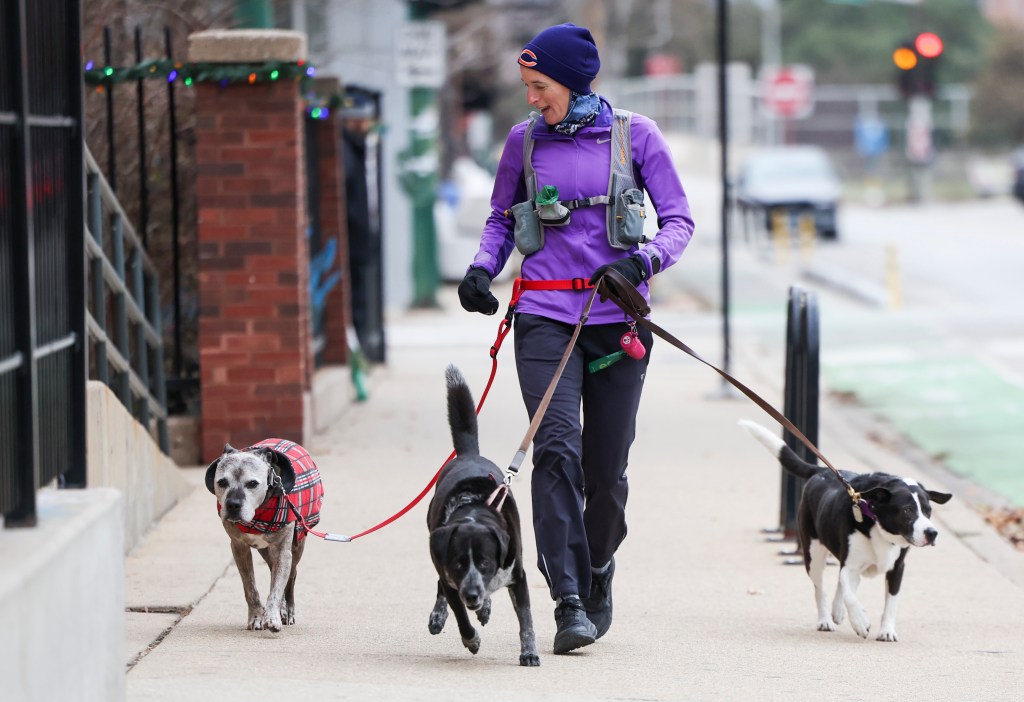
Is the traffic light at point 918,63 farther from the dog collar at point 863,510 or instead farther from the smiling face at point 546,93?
the smiling face at point 546,93

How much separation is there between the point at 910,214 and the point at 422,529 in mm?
40030

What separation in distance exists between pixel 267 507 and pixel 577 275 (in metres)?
1.29

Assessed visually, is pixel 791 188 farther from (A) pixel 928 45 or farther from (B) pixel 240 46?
(B) pixel 240 46

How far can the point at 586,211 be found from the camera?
5594 mm

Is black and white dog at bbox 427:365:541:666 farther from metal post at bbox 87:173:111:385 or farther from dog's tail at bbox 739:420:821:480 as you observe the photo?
metal post at bbox 87:173:111:385

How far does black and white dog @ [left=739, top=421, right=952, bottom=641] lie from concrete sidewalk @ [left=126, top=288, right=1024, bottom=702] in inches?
4.7

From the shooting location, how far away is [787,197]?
118 ft

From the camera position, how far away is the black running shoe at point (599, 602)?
5.75 metres

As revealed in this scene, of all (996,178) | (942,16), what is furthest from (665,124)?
(996,178)

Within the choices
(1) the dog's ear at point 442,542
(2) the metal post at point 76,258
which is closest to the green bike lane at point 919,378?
(1) the dog's ear at point 442,542

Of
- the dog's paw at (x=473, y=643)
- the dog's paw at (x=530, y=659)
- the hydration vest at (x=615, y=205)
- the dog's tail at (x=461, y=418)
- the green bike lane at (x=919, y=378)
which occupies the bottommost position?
the green bike lane at (x=919, y=378)

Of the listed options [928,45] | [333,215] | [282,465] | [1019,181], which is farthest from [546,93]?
[1019,181]

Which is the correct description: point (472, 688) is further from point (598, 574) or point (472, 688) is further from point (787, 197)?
point (787, 197)

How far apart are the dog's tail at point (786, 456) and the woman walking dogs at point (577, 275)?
1.30 m
